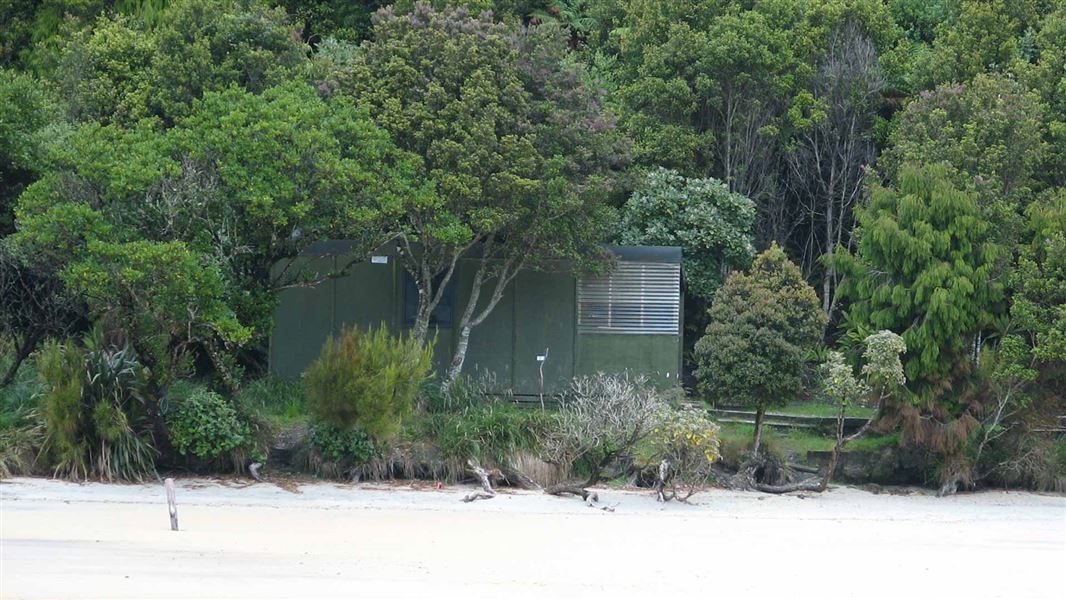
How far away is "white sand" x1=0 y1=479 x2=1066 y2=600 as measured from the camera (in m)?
13.3

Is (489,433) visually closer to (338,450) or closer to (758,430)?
(338,450)

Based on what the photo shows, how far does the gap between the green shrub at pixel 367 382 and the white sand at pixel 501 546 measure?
1.03 metres

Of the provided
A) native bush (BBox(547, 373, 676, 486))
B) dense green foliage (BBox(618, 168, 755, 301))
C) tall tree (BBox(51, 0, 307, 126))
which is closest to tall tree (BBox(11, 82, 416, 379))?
tall tree (BBox(51, 0, 307, 126))

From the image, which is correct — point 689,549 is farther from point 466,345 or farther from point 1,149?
point 1,149

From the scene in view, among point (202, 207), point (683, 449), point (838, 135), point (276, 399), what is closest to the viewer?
point (202, 207)

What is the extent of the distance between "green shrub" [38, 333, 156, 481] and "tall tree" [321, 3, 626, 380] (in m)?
4.57

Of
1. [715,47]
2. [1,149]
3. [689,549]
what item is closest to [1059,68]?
[715,47]

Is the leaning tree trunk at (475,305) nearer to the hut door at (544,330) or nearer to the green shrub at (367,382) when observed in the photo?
the hut door at (544,330)

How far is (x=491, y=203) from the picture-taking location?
1994cm

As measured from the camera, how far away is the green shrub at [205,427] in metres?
18.0

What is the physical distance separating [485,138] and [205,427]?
5846 mm

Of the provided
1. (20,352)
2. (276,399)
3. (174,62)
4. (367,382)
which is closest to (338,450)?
(367,382)

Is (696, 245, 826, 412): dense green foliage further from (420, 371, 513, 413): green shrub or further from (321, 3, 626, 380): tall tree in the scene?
(420, 371, 513, 413): green shrub

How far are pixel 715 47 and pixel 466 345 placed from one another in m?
7.88
